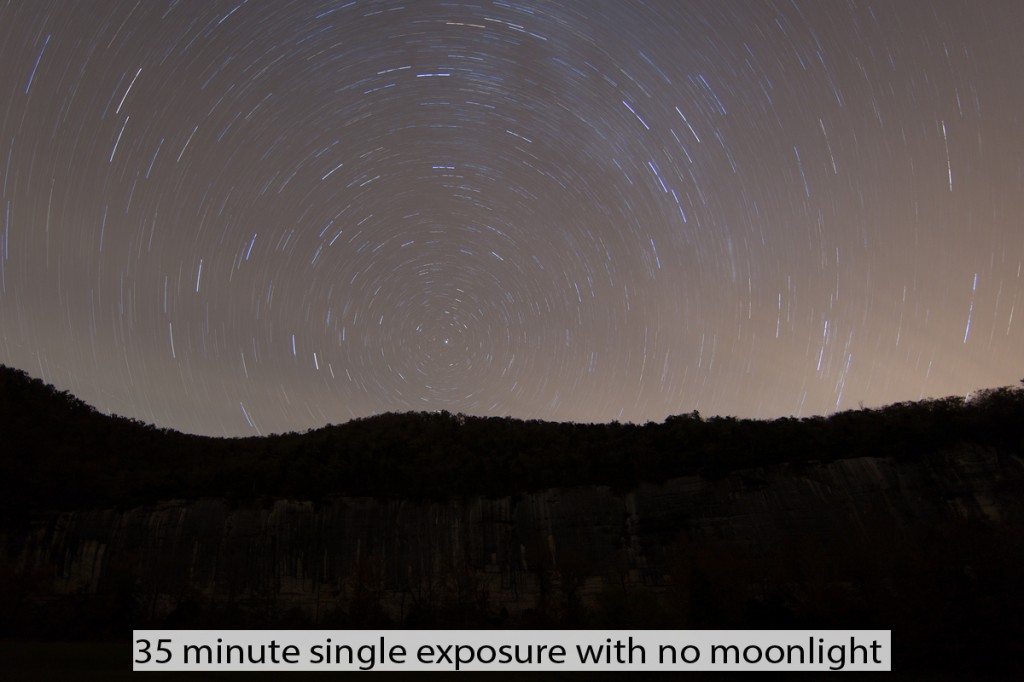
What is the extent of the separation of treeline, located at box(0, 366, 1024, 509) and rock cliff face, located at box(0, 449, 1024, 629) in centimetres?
111

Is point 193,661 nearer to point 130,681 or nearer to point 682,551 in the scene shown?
point 130,681

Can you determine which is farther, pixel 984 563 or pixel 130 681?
pixel 984 563

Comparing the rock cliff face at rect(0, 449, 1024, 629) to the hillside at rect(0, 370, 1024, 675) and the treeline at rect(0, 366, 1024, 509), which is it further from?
the treeline at rect(0, 366, 1024, 509)

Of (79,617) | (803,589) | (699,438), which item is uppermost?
(699,438)

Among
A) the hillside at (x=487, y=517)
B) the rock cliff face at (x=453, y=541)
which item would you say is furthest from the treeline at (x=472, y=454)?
the rock cliff face at (x=453, y=541)

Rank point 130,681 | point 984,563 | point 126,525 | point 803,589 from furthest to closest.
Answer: point 126,525 → point 803,589 → point 984,563 → point 130,681

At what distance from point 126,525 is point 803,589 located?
134 feet

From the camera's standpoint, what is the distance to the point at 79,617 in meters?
34.5

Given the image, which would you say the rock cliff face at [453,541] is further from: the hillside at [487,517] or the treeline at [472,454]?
the treeline at [472,454]

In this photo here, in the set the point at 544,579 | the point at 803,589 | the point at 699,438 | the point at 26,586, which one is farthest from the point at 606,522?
the point at 26,586

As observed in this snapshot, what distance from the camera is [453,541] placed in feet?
130

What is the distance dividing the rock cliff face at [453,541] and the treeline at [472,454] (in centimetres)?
111

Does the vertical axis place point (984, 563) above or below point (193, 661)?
above

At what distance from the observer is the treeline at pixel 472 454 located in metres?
37.6
